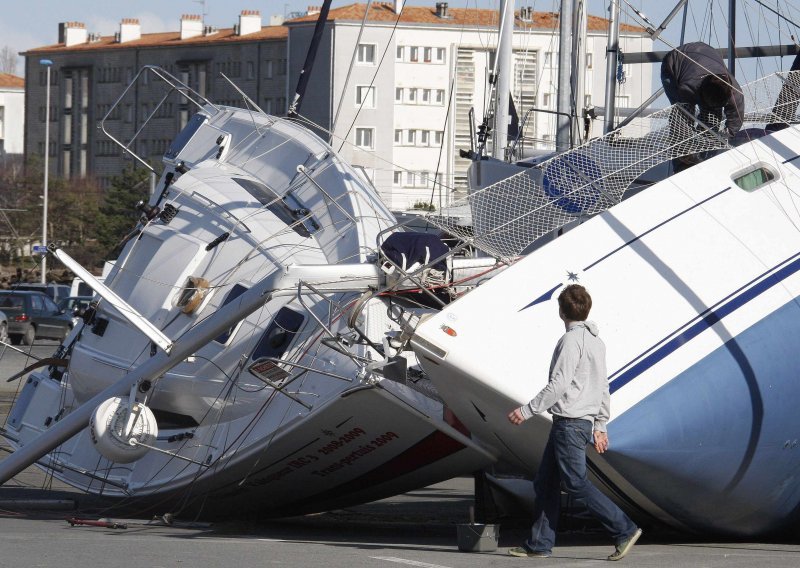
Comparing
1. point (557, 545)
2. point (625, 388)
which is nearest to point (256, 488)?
point (557, 545)

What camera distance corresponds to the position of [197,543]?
9.16 metres

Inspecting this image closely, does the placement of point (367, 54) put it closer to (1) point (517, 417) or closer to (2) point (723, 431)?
(2) point (723, 431)

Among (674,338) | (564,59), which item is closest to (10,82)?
Answer: (564,59)

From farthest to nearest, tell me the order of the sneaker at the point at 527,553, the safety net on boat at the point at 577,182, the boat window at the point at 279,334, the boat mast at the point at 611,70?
1. the boat mast at the point at 611,70
2. the boat window at the point at 279,334
3. the safety net on boat at the point at 577,182
4. the sneaker at the point at 527,553

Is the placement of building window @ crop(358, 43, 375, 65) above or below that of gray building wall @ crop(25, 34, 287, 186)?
above

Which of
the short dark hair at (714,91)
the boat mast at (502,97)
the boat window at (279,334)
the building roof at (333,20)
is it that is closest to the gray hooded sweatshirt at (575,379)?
the short dark hair at (714,91)

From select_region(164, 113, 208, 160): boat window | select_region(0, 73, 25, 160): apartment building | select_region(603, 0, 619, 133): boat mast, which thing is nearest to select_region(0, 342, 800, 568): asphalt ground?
select_region(603, 0, 619, 133): boat mast

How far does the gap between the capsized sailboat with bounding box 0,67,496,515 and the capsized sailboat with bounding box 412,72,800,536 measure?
0.89 meters

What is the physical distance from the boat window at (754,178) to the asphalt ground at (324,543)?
2308 mm

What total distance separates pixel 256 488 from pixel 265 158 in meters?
3.92

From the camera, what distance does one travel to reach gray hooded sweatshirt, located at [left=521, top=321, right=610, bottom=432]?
8148mm

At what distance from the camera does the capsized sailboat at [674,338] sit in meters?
8.66

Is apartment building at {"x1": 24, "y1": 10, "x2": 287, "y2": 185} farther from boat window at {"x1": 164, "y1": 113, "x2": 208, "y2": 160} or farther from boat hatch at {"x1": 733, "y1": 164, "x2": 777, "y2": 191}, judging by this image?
boat hatch at {"x1": 733, "y1": 164, "x2": 777, "y2": 191}

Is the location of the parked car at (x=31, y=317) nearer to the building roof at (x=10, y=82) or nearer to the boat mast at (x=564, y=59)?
the boat mast at (x=564, y=59)
